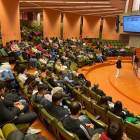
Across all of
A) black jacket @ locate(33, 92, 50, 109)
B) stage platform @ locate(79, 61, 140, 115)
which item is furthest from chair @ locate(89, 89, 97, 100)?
black jacket @ locate(33, 92, 50, 109)

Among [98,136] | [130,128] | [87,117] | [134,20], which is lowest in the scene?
[130,128]

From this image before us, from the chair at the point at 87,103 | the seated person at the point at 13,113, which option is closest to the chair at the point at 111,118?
the chair at the point at 87,103

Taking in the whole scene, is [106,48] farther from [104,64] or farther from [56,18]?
[56,18]

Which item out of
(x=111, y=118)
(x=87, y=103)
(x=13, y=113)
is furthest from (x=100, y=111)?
(x=13, y=113)

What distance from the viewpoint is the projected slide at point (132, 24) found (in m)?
6.05

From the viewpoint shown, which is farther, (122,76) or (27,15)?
(27,15)

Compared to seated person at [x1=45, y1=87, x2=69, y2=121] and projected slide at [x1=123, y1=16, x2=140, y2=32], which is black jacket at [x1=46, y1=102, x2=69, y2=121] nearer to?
seated person at [x1=45, y1=87, x2=69, y2=121]

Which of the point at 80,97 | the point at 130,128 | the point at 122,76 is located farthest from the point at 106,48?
the point at 130,128

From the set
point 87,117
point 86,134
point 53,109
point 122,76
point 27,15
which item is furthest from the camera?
point 27,15

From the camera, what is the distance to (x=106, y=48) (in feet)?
41.8

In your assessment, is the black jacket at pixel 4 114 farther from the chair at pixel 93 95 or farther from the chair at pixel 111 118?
the chair at pixel 93 95

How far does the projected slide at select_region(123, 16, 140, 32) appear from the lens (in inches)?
238

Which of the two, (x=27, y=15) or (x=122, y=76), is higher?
(x=27, y=15)

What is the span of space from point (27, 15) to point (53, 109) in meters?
23.2
